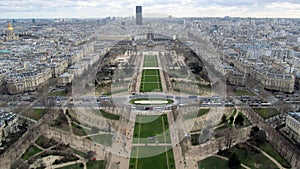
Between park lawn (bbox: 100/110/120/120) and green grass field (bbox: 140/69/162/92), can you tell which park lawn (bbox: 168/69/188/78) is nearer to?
green grass field (bbox: 140/69/162/92)

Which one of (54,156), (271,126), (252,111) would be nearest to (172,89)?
(252,111)

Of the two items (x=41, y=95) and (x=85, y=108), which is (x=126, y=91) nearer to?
(x=85, y=108)

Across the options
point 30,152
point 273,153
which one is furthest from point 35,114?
point 273,153

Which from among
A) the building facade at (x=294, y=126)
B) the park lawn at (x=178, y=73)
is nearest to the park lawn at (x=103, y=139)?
the building facade at (x=294, y=126)

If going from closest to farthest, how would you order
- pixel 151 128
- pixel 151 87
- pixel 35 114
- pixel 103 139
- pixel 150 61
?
1. pixel 103 139
2. pixel 151 128
3. pixel 35 114
4. pixel 151 87
5. pixel 150 61

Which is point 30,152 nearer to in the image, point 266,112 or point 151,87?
point 151,87

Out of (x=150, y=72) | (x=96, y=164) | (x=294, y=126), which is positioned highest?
(x=150, y=72)
